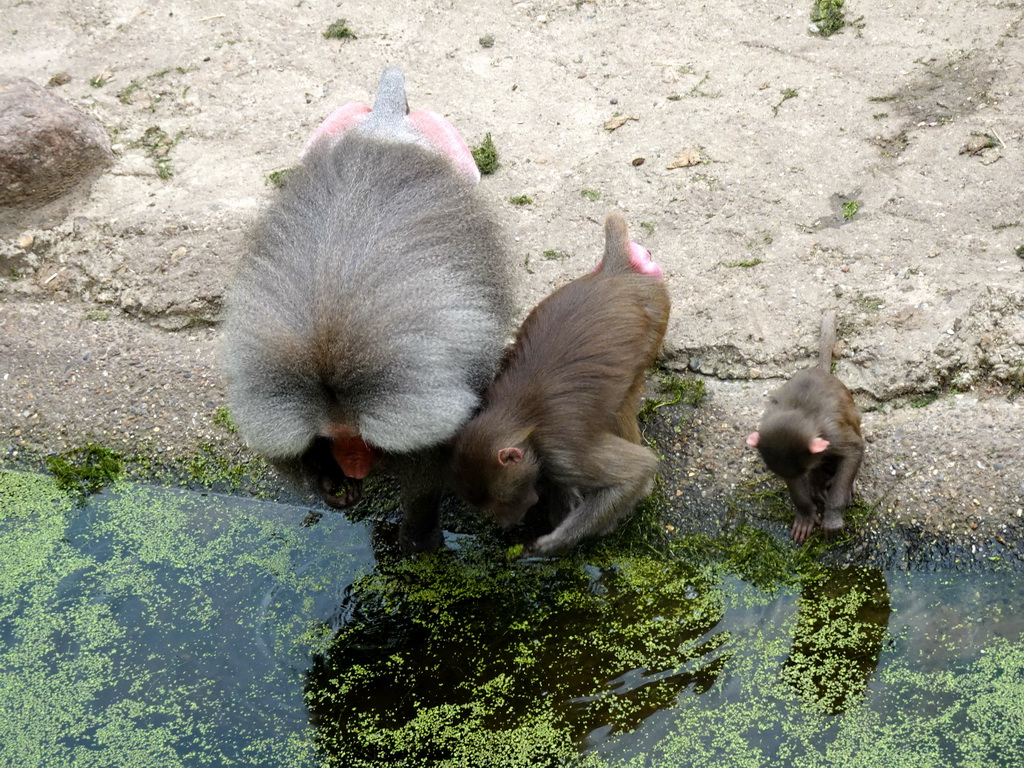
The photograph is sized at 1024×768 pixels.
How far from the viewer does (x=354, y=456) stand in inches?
147

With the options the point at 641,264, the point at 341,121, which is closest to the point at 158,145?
the point at 341,121

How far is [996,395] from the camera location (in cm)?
450

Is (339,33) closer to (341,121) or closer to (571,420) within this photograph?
(341,121)

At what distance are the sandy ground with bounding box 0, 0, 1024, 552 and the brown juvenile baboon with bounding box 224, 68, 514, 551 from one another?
1.12 meters

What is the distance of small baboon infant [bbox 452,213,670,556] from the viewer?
385cm

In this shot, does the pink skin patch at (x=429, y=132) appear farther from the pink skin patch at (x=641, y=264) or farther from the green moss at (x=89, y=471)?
the green moss at (x=89, y=471)

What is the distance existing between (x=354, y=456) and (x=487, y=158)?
9.38ft

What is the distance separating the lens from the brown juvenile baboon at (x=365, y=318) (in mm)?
3381

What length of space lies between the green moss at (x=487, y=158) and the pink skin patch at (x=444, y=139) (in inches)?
44.8

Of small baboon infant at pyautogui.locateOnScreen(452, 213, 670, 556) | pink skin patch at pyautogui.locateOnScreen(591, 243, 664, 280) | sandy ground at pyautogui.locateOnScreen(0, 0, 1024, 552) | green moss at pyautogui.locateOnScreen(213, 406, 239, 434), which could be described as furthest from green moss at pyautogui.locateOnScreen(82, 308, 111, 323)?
pink skin patch at pyautogui.locateOnScreen(591, 243, 664, 280)

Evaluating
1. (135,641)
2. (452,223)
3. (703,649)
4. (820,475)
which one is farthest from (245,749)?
(820,475)

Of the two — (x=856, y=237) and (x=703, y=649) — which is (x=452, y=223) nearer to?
(x=703, y=649)

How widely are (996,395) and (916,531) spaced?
787 mm

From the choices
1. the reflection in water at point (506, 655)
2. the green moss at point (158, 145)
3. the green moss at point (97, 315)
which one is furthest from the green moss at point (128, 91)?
the reflection in water at point (506, 655)
